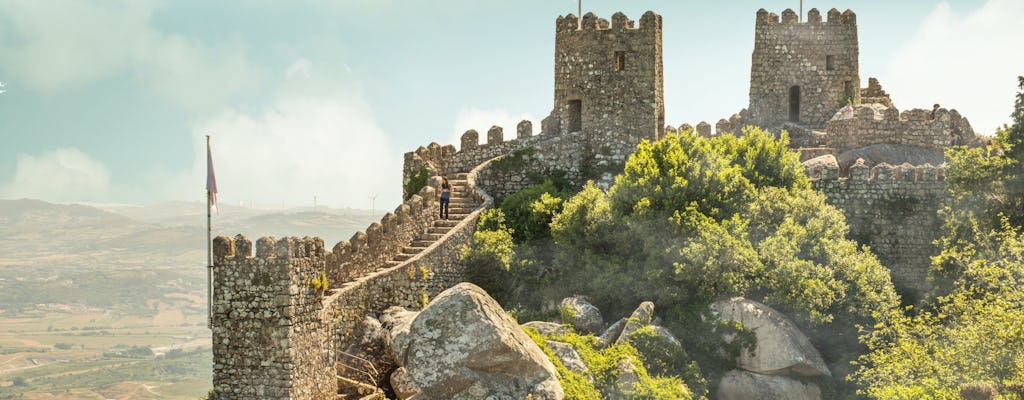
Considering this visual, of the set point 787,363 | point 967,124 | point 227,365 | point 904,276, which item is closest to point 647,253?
point 787,363

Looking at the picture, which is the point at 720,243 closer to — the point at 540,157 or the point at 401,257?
the point at 401,257

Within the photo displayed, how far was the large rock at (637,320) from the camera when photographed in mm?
33031

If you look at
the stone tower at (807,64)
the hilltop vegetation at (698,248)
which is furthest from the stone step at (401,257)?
the stone tower at (807,64)

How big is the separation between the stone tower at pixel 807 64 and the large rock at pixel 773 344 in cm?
2015

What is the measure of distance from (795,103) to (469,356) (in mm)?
30693

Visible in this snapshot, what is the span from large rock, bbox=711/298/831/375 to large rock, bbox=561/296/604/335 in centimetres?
365

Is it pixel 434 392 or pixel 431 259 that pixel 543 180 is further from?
pixel 434 392

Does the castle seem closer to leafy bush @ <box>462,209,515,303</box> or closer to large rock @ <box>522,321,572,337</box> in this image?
leafy bush @ <box>462,209,515,303</box>

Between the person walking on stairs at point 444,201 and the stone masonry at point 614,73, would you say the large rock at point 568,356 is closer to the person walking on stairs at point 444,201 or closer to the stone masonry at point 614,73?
the person walking on stairs at point 444,201

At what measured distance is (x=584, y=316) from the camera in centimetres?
3488

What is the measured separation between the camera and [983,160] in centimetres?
3725

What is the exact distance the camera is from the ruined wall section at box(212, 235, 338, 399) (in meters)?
27.4

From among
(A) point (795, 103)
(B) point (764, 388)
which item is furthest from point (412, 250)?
(A) point (795, 103)

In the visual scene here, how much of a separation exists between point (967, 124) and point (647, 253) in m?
18.7
